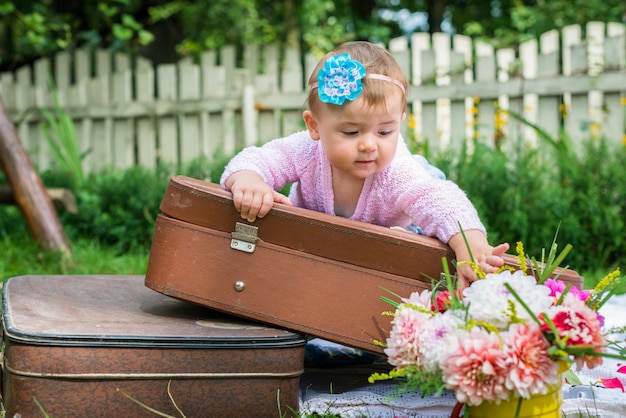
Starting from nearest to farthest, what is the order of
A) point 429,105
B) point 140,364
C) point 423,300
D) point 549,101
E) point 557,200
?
1. point 423,300
2. point 140,364
3. point 557,200
4. point 549,101
5. point 429,105

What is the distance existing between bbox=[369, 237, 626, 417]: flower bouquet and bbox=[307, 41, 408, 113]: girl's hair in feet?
2.29

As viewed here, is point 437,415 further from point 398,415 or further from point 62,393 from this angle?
point 62,393

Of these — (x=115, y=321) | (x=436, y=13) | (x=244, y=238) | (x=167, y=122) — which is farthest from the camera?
(x=436, y=13)

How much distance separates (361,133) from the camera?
2137 mm

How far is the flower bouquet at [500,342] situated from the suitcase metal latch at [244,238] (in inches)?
23.8

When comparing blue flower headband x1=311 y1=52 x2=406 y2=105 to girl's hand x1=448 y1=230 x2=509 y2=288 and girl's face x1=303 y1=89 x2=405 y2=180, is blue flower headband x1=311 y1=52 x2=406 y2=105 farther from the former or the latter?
girl's hand x1=448 y1=230 x2=509 y2=288

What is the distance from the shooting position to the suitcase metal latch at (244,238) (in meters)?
2.09

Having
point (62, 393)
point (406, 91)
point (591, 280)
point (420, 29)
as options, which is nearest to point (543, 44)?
point (591, 280)

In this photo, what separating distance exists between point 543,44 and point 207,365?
4821mm

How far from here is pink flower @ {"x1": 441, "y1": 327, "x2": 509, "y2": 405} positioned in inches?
57.1

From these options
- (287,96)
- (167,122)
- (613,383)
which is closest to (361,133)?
(613,383)

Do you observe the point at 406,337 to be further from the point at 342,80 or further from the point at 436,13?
the point at 436,13

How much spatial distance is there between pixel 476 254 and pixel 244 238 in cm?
65

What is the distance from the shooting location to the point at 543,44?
231 inches
